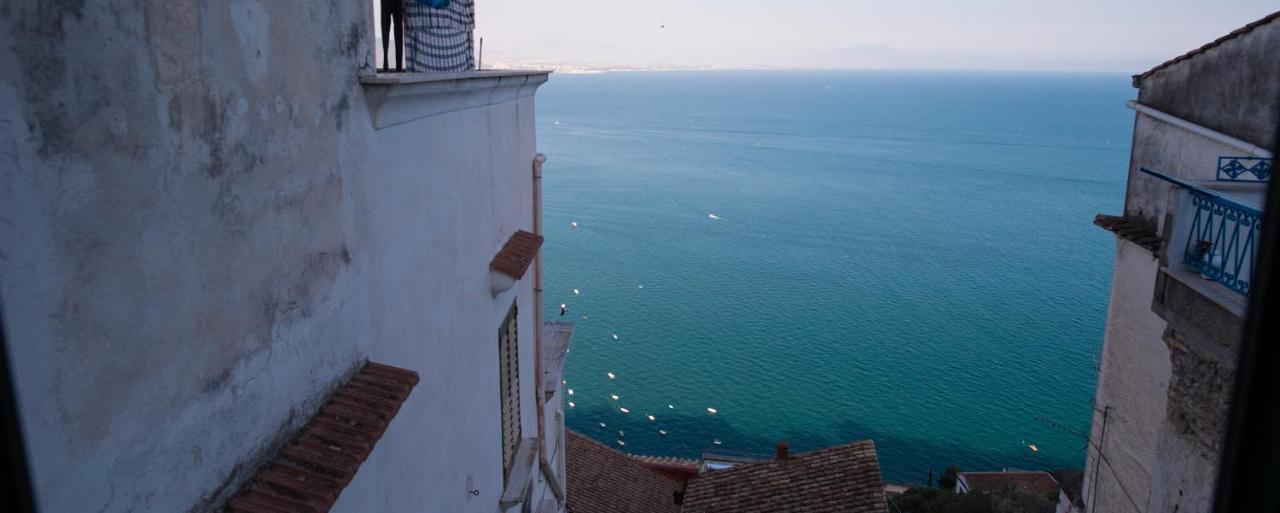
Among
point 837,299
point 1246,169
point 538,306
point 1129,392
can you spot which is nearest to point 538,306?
point 538,306

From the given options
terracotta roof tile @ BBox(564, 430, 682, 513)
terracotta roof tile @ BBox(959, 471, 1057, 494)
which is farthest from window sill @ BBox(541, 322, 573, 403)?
terracotta roof tile @ BBox(959, 471, 1057, 494)

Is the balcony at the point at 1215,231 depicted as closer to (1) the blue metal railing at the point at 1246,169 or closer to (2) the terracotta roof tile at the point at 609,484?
(1) the blue metal railing at the point at 1246,169

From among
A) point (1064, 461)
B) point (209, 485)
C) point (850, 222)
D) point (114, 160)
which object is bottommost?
point (1064, 461)

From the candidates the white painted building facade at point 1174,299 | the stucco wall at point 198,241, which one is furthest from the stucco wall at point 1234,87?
the stucco wall at point 198,241

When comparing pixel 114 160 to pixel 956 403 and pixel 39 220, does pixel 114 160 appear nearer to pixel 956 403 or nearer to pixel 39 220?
pixel 39 220

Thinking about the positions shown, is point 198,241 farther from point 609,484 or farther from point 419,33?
point 609,484

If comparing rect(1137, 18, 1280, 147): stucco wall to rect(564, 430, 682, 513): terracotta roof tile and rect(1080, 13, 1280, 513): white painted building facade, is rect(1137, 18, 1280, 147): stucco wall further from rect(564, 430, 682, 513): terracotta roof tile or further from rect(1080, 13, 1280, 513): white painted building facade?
rect(564, 430, 682, 513): terracotta roof tile

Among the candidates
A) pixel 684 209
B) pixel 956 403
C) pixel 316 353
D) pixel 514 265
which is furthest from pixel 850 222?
pixel 316 353
